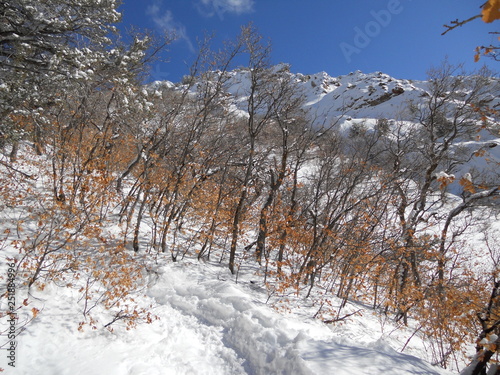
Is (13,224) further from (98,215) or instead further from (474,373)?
(474,373)

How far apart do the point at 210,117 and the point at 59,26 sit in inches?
226

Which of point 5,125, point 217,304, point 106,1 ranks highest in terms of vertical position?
point 106,1

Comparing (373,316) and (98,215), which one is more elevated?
(98,215)

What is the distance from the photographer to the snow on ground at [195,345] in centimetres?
412

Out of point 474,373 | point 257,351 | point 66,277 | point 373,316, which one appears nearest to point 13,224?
point 66,277

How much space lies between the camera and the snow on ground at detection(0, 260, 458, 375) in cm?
412

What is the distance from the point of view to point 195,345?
17.5 feet

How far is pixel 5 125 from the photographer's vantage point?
653 centimetres

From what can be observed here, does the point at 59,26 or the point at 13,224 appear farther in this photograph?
the point at 13,224

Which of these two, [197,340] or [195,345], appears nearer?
[195,345]

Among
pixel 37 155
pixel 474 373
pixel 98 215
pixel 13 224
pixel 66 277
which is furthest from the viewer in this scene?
pixel 37 155

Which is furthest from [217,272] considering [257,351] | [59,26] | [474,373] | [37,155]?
[37,155]

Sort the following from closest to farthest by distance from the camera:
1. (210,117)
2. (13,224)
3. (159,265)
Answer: (13,224)
(159,265)
(210,117)

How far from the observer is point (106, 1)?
254 inches
